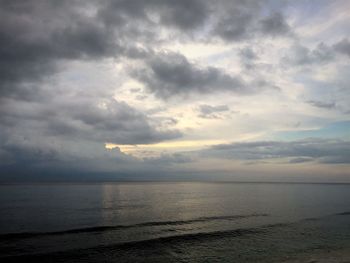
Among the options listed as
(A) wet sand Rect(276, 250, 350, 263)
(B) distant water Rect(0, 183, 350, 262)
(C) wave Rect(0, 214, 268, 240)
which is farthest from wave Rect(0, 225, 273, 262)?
(A) wet sand Rect(276, 250, 350, 263)

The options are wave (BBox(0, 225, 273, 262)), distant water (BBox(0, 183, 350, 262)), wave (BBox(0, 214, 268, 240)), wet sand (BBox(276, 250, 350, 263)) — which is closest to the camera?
wet sand (BBox(276, 250, 350, 263))

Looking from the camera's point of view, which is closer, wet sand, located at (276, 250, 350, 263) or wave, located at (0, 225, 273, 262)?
wet sand, located at (276, 250, 350, 263)

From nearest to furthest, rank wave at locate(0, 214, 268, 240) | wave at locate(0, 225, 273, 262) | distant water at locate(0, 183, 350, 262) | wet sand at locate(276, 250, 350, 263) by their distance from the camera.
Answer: wet sand at locate(276, 250, 350, 263)
wave at locate(0, 225, 273, 262)
distant water at locate(0, 183, 350, 262)
wave at locate(0, 214, 268, 240)

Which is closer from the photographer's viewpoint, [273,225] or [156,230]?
[156,230]

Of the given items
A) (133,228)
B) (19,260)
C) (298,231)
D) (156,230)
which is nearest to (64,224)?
(133,228)

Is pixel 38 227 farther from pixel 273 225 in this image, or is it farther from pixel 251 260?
pixel 273 225

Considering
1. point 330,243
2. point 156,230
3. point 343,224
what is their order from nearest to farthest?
point 330,243 → point 156,230 → point 343,224

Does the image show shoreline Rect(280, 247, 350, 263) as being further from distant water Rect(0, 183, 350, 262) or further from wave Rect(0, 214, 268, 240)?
wave Rect(0, 214, 268, 240)

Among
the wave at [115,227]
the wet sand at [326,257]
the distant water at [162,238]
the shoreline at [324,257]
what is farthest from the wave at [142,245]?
the wet sand at [326,257]

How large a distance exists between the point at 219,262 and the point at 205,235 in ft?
46.8

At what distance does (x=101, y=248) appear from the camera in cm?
3716

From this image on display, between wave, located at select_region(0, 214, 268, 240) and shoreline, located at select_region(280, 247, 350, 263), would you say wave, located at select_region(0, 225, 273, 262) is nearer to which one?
wave, located at select_region(0, 214, 268, 240)

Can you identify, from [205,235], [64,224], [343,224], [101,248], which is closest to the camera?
[101,248]

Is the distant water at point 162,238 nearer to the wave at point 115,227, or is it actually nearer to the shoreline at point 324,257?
the wave at point 115,227
